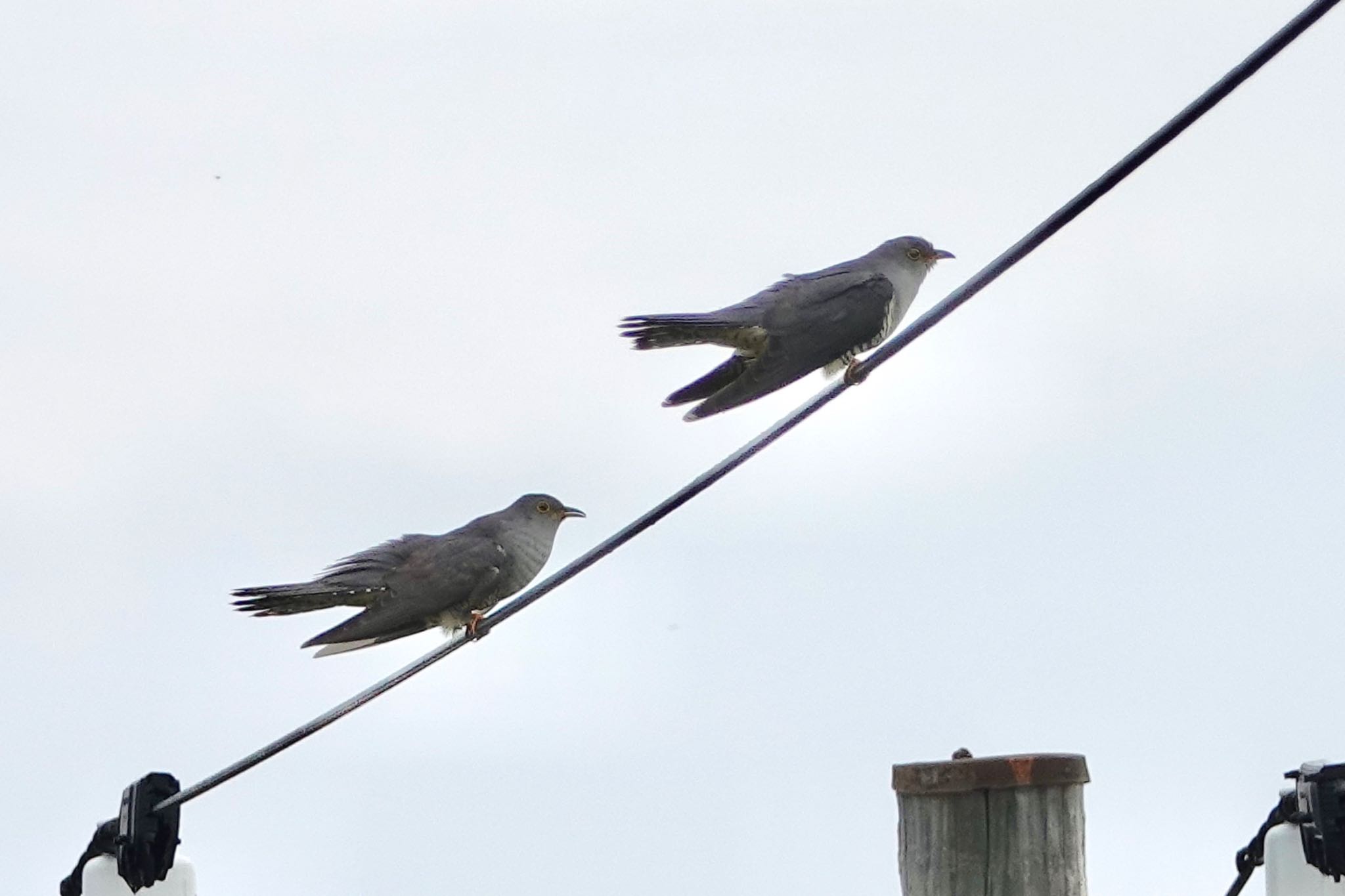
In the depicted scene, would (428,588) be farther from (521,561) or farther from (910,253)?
(910,253)

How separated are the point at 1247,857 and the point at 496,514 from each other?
4.85 meters

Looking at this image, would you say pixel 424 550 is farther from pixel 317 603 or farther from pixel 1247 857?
pixel 1247 857

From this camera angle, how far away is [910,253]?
26.2 feet

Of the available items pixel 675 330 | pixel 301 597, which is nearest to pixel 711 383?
pixel 675 330

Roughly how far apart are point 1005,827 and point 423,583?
12.8 feet

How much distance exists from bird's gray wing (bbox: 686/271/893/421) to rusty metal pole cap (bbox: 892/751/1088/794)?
3103 millimetres

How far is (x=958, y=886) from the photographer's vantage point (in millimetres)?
3494

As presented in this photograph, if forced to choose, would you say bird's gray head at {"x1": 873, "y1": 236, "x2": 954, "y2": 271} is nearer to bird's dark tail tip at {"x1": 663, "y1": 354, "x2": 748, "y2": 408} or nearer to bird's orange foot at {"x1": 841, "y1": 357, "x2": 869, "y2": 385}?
bird's dark tail tip at {"x1": 663, "y1": 354, "x2": 748, "y2": 408}

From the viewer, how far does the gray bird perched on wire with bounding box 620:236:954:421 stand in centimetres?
662

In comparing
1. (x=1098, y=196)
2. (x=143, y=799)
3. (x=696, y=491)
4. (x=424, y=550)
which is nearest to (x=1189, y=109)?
(x=1098, y=196)

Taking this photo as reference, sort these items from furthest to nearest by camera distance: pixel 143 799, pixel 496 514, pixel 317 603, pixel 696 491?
1. pixel 496 514
2. pixel 317 603
3. pixel 143 799
4. pixel 696 491

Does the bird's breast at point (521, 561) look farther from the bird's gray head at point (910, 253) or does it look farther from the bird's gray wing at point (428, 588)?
the bird's gray head at point (910, 253)

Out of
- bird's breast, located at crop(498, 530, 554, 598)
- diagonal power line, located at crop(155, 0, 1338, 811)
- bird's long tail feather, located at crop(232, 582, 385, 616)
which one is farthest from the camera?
bird's breast, located at crop(498, 530, 554, 598)

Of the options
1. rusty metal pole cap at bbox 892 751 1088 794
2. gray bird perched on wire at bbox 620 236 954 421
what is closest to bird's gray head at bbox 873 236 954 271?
gray bird perched on wire at bbox 620 236 954 421
